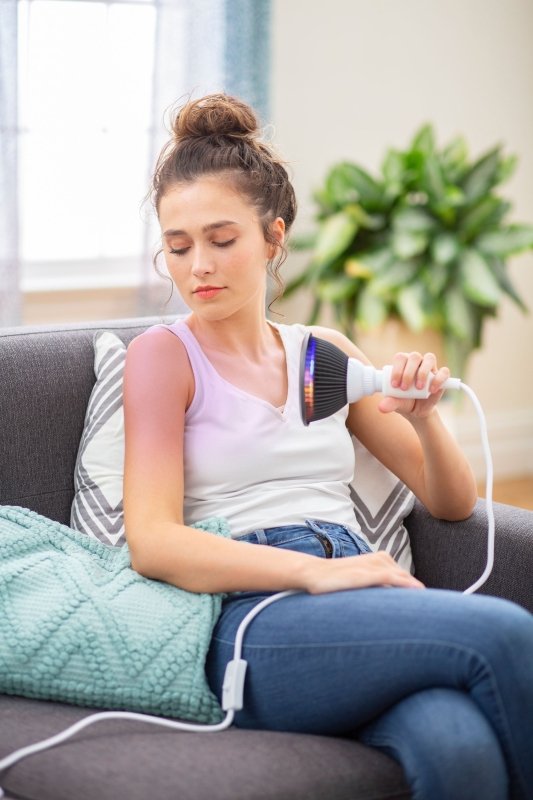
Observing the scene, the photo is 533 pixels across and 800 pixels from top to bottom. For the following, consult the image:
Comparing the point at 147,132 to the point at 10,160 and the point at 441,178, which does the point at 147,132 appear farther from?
the point at 441,178

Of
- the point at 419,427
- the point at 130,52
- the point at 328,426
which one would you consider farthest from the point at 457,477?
the point at 130,52

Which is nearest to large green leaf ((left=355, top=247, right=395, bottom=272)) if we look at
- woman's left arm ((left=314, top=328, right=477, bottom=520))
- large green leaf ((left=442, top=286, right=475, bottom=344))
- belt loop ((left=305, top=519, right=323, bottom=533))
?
large green leaf ((left=442, top=286, right=475, bottom=344))

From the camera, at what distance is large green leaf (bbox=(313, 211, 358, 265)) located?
11.8 ft

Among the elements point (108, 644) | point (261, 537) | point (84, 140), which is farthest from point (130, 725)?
point (84, 140)

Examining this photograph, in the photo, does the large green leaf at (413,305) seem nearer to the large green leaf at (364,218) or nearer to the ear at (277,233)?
the large green leaf at (364,218)

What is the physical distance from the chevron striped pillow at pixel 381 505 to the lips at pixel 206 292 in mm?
426

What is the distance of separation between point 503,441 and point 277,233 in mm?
2622

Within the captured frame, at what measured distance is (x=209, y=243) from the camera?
1676 mm

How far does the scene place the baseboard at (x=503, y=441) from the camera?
13.4 ft

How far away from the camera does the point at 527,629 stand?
1368 mm

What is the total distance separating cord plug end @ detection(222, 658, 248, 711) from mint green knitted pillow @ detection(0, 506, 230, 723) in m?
0.04

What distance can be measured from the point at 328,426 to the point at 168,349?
0.29 metres

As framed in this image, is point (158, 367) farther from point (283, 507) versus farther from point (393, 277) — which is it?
point (393, 277)

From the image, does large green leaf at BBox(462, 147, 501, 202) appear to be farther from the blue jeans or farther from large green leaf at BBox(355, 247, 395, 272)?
the blue jeans
